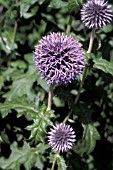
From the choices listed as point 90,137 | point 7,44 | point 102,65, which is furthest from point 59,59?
point 7,44

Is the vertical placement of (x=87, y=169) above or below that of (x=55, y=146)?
below

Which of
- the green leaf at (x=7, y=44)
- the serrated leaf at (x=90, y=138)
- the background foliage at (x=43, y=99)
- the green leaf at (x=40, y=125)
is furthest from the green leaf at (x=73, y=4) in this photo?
the green leaf at (x=7, y=44)

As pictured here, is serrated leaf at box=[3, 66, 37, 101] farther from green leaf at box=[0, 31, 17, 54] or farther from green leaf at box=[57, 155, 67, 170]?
green leaf at box=[57, 155, 67, 170]

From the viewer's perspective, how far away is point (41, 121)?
2.74 m

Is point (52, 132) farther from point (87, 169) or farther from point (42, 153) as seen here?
point (87, 169)

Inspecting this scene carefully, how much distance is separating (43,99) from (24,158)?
49 centimetres

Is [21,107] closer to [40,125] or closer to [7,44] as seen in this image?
[40,125]

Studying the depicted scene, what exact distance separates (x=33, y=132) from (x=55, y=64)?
1.45ft

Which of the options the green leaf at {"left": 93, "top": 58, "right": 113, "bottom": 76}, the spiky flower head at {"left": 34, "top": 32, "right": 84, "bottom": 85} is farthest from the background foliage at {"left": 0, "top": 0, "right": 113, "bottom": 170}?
the spiky flower head at {"left": 34, "top": 32, "right": 84, "bottom": 85}

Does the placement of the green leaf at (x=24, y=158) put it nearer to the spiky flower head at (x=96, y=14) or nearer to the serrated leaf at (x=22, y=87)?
the serrated leaf at (x=22, y=87)

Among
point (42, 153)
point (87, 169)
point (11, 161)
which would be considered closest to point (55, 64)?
point (42, 153)

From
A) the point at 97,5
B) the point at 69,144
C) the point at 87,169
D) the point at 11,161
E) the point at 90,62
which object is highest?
the point at 97,5

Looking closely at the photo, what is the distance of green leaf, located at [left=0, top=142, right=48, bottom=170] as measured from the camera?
3158 mm

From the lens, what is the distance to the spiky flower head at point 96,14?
9.16 ft
